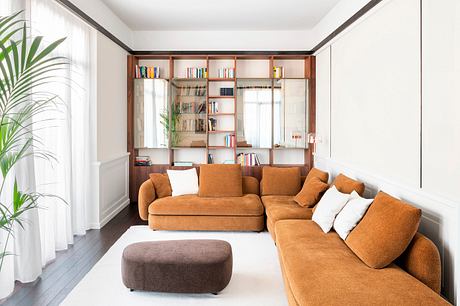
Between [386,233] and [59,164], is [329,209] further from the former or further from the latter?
[59,164]

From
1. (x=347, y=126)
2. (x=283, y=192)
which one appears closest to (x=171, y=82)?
(x=283, y=192)

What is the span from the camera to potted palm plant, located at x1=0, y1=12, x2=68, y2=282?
207 centimetres

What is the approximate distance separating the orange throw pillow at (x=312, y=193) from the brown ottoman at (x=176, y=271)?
5.66ft

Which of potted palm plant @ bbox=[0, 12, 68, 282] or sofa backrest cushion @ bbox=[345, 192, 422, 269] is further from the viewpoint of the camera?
sofa backrest cushion @ bbox=[345, 192, 422, 269]

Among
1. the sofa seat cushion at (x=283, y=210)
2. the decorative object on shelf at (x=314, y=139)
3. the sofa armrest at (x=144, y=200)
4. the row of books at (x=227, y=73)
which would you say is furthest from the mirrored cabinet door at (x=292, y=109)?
the sofa armrest at (x=144, y=200)

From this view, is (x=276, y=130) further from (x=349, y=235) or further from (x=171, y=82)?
(x=349, y=235)

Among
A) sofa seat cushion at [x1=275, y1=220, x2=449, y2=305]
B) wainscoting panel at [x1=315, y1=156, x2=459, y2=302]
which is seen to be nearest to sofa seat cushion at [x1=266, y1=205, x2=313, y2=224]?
sofa seat cushion at [x1=275, y1=220, x2=449, y2=305]

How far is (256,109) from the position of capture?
619cm

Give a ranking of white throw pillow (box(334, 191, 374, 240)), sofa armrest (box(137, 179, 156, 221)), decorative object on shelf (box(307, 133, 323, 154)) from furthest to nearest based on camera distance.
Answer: decorative object on shelf (box(307, 133, 323, 154))
sofa armrest (box(137, 179, 156, 221))
white throw pillow (box(334, 191, 374, 240))

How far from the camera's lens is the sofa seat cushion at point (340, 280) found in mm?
1989

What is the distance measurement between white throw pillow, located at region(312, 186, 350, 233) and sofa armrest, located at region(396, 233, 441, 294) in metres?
0.93

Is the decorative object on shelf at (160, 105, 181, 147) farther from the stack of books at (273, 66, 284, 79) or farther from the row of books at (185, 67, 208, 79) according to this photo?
the stack of books at (273, 66, 284, 79)

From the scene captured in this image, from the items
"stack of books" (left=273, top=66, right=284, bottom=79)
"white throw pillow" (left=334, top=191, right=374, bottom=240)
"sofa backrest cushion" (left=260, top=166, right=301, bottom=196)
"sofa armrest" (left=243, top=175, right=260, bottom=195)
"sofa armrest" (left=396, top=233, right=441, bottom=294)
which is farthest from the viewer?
"stack of books" (left=273, top=66, right=284, bottom=79)

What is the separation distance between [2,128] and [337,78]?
159 inches
